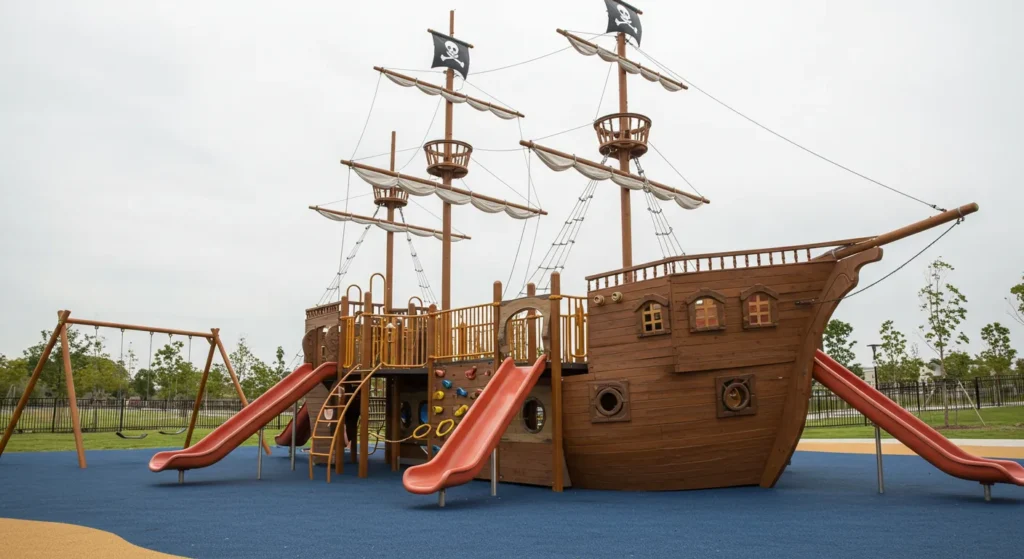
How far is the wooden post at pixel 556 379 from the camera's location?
12133 mm

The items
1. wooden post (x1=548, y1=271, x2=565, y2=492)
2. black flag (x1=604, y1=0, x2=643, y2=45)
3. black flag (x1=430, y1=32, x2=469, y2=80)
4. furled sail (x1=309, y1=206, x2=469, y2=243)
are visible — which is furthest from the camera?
furled sail (x1=309, y1=206, x2=469, y2=243)

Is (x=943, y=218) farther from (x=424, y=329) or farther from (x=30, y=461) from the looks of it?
(x=30, y=461)

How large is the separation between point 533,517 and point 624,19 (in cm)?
1649

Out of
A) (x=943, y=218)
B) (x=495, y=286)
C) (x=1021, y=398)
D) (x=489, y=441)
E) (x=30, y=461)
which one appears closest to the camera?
(x=943, y=218)

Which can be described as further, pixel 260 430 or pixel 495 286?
pixel 260 430

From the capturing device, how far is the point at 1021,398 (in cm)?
3850

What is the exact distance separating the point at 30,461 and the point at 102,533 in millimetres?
13523

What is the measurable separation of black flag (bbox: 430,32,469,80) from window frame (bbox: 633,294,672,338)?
580 inches

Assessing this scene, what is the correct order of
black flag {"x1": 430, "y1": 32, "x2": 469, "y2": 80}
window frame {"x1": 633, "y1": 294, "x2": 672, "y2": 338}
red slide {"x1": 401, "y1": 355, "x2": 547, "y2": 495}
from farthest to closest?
1. black flag {"x1": 430, "y1": 32, "x2": 469, "y2": 80}
2. window frame {"x1": 633, "y1": 294, "x2": 672, "y2": 338}
3. red slide {"x1": 401, "y1": 355, "x2": 547, "y2": 495}

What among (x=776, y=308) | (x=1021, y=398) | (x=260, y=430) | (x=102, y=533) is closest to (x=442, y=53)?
(x=260, y=430)

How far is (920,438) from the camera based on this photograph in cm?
1076

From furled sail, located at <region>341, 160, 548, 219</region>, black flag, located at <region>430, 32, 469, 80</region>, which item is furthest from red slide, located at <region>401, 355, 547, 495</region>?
black flag, located at <region>430, 32, 469, 80</region>

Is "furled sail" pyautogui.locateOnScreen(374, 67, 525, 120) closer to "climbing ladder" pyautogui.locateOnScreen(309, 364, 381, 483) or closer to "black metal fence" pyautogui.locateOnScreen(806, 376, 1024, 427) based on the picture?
"climbing ladder" pyautogui.locateOnScreen(309, 364, 381, 483)

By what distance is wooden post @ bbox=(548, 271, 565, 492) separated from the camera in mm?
12133
